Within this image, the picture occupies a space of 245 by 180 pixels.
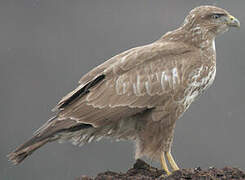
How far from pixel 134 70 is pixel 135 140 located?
2.33 feet

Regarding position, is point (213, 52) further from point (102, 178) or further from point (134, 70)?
point (102, 178)

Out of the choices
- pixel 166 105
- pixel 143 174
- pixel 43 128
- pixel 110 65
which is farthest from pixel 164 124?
pixel 43 128

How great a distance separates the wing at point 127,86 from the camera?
15.0ft

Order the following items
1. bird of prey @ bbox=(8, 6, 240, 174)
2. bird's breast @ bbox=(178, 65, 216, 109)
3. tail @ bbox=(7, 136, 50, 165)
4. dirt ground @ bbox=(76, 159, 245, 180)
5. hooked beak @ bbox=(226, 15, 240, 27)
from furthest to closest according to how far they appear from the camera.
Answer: hooked beak @ bbox=(226, 15, 240, 27), bird's breast @ bbox=(178, 65, 216, 109), bird of prey @ bbox=(8, 6, 240, 174), tail @ bbox=(7, 136, 50, 165), dirt ground @ bbox=(76, 159, 245, 180)

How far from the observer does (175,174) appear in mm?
4234

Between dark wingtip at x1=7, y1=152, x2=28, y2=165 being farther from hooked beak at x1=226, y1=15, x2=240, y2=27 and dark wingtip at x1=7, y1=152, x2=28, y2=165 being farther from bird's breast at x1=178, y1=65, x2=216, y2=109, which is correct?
hooked beak at x1=226, y1=15, x2=240, y2=27

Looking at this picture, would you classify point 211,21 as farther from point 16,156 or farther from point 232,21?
point 16,156

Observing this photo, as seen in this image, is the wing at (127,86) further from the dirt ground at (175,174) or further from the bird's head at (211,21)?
the dirt ground at (175,174)

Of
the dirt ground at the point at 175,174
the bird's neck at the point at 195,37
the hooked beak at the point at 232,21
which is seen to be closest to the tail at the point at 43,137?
the dirt ground at the point at 175,174

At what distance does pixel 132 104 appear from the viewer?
15.2ft

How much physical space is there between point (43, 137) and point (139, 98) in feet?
3.20

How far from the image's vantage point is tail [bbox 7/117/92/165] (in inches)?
173

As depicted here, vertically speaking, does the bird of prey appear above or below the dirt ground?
above

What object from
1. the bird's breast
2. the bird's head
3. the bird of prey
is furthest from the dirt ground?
the bird's head
